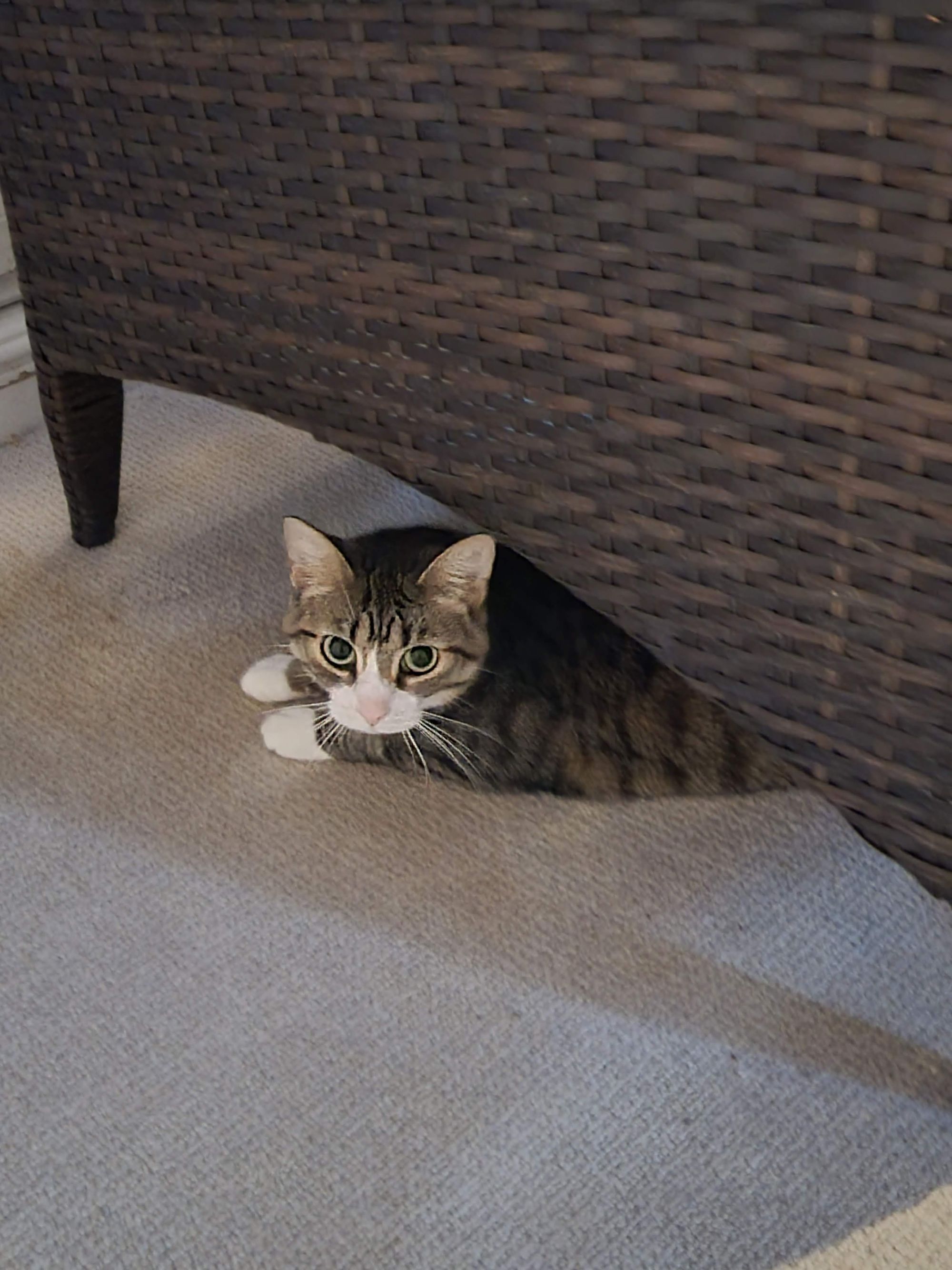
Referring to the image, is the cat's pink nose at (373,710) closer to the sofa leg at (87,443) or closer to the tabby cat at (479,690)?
the tabby cat at (479,690)

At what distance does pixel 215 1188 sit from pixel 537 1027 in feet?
0.73

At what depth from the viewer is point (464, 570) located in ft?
3.41

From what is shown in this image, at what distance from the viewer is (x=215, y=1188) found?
2.69 feet

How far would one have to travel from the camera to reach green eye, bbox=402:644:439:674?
1.04 meters

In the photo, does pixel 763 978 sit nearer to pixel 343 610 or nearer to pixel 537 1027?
pixel 537 1027

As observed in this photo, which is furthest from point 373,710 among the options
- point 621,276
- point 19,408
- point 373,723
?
point 19,408

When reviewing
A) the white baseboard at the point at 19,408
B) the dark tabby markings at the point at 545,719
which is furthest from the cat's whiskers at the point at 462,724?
the white baseboard at the point at 19,408

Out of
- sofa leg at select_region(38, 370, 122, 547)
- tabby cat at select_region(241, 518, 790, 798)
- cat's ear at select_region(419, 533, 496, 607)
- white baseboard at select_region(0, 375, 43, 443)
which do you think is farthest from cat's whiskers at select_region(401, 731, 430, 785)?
white baseboard at select_region(0, 375, 43, 443)

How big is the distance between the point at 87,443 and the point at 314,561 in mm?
333

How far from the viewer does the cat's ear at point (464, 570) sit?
102 cm

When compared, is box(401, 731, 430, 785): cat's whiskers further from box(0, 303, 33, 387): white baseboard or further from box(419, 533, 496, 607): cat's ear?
box(0, 303, 33, 387): white baseboard

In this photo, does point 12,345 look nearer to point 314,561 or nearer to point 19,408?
point 19,408

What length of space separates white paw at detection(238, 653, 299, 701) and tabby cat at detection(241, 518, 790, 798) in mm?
33

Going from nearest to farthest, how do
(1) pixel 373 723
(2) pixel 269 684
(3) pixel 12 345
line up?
(1) pixel 373 723 < (2) pixel 269 684 < (3) pixel 12 345
